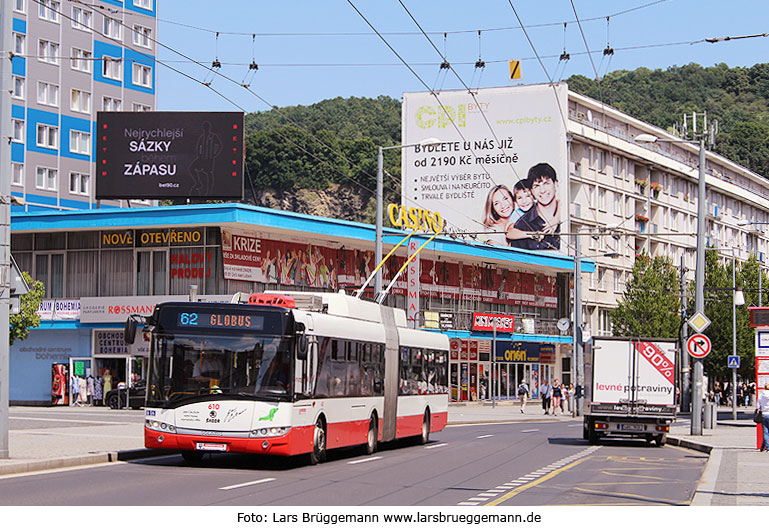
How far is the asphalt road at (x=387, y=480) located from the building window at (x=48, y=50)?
197 feet

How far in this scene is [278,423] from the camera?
60.8 ft

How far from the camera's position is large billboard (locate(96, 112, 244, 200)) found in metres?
48.7

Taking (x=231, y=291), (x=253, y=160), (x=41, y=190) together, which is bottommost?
(x=231, y=291)

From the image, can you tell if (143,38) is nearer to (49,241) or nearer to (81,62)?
(81,62)

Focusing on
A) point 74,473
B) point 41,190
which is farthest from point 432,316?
point 74,473

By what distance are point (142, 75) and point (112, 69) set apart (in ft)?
9.70

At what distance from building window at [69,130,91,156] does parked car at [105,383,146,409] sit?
3804 centimetres

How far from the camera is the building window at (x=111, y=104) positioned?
8275 centimetres

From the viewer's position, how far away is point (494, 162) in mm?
82688

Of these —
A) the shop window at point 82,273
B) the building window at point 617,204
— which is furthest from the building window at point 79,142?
the building window at point 617,204

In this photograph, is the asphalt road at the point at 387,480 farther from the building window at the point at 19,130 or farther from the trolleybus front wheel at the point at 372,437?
the building window at the point at 19,130
